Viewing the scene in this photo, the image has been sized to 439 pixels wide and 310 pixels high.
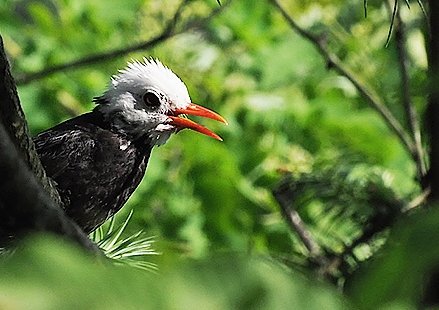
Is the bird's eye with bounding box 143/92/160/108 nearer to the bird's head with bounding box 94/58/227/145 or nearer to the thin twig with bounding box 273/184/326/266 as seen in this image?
the bird's head with bounding box 94/58/227/145

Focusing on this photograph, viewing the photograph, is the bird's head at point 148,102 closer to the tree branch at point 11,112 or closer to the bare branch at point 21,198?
the tree branch at point 11,112

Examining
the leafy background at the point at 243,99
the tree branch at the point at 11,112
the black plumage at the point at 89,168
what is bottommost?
the leafy background at the point at 243,99

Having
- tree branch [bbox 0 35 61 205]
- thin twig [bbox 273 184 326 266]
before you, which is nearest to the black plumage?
thin twig [bbox 273 184 326 266]

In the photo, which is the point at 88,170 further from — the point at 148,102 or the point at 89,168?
the point at 148,102

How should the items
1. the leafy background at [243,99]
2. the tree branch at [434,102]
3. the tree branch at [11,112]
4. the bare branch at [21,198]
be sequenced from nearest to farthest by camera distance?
the bare branch at [21,198] → the tree branch at [11,112] → the tree branch at [434,102] → the leafy background at [243,99]

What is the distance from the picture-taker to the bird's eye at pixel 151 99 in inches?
111

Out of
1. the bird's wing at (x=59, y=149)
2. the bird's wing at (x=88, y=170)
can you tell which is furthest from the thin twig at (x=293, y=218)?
the bird's wing at (x=59, y=149)

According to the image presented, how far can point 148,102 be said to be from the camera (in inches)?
111

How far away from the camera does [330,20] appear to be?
11.3ft

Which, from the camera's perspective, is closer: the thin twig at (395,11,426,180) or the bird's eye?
the thin twig at (395,11,426,180)

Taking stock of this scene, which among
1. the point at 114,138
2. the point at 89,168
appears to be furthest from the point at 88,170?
the point at 114,138

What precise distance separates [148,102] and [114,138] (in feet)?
0.87

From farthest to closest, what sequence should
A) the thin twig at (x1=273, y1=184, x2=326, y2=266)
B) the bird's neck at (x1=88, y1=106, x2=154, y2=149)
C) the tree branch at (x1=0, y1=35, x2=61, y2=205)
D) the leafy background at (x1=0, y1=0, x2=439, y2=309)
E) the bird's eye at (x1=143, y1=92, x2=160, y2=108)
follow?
the leafy background at (x1=0, y1=0, x2=439, y2=309)
the bird's eye at (x1=143, y1=92, x2=160, y2=108)
the bird's neck at (x1=88, y1=106, x2=154, y2=149)
the thin twig at (x1=273, y1=184, x2=326, y2=266)
the tree branch at (x1=0, y1=35, x2=61, y2=205)

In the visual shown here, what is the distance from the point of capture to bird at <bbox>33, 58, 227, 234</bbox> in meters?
2.36
